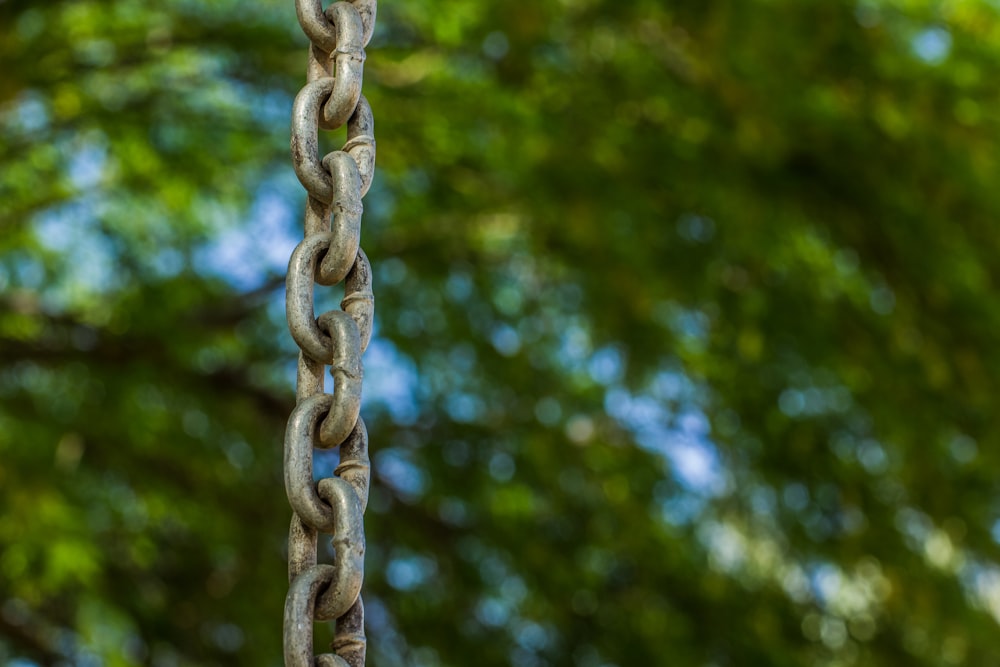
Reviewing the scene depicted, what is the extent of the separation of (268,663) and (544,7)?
1.74 meters

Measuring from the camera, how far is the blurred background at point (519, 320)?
2934 mm

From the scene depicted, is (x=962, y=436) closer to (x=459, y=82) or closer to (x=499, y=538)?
(x=499, y=538)

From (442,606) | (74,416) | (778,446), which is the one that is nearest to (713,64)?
(778,446)

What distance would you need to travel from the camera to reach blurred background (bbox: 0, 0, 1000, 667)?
293 centimetres

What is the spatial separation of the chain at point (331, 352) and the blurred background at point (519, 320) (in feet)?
6.29

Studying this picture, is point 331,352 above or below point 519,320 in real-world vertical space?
above

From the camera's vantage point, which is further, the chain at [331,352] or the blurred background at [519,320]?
the blurred background at [519,320]

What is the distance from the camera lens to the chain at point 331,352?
746 mm

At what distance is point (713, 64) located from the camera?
9.44ft

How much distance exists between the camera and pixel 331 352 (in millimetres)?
792

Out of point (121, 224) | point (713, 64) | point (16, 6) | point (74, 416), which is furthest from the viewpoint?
point (121, 224)

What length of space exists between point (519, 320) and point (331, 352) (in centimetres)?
270

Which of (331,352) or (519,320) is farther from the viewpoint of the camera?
(519,320)

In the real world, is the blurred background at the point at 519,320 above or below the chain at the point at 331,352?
below
